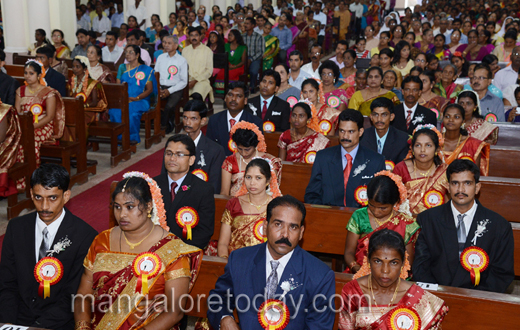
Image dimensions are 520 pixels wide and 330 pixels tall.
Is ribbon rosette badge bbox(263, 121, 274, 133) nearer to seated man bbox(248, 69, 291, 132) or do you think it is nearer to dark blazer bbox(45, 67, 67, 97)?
seated man bbox(248, 69, 291, 132)

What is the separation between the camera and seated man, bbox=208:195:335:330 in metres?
2.33

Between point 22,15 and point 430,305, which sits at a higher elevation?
point 22,15

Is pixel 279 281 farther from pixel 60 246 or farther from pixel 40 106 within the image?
pixel 40 106

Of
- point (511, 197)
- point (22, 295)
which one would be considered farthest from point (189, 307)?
point (511, 197)

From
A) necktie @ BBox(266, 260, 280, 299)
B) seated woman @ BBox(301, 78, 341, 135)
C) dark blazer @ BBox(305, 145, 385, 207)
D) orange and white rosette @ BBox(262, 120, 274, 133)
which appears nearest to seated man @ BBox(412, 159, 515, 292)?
dark blazer @ BBox(305, 145, 385, 207)

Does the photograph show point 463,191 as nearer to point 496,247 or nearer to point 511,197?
point 496,247

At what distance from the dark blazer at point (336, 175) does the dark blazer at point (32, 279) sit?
70.0 inches

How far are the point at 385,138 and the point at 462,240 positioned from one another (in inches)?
71.1

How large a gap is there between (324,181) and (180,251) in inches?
65.3

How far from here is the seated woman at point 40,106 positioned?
562 centimetres

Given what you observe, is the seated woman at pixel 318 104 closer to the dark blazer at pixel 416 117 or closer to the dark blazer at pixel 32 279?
the dark blazer at pixel 416 117

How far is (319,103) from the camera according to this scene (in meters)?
6.11

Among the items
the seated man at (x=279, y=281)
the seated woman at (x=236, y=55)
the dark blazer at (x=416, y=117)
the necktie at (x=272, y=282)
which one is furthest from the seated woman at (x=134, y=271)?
the seated woman at (x=236, y=55)

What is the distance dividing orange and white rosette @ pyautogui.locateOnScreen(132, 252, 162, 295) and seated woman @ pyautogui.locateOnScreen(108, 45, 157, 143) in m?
4.98
